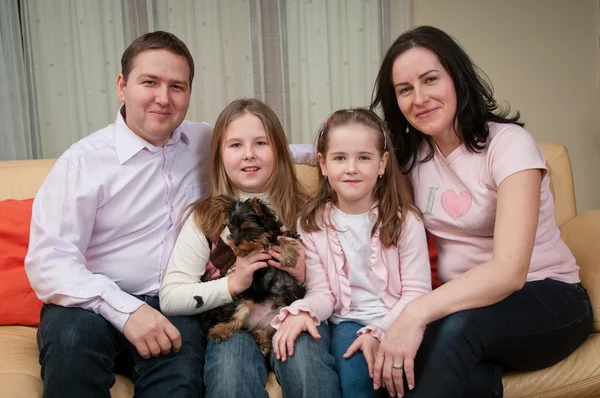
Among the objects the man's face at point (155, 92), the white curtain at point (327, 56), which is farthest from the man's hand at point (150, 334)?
the white curtain at point (327, 56)

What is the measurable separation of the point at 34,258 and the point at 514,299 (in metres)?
1.55

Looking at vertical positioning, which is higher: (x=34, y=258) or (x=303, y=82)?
(x=303, y=82)

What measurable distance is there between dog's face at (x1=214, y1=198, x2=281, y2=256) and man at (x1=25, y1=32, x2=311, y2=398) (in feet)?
1.09

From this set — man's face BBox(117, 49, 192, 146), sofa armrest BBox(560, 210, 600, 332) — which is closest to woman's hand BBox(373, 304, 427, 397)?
sofa armrest BBox(560, 210, 600, 332)

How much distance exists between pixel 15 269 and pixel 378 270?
1459mm

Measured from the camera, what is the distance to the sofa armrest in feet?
6.04

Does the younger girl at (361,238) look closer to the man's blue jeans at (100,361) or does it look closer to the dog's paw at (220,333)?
the dog's paw at (220,333)

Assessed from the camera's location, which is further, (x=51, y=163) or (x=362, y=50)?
(x=362, y=50)

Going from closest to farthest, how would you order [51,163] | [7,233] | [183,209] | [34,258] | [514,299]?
1. [514,299]
2. [34,258]
3. [183,209]
4. [7,233]
5. [51,163]

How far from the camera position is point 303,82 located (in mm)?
3270

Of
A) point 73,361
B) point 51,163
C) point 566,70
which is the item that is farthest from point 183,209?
point 566,70

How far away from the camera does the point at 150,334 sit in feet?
5.25

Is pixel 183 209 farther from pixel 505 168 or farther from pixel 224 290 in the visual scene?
pixel 505 168

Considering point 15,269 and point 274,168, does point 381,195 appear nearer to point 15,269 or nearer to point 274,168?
point 274,168
